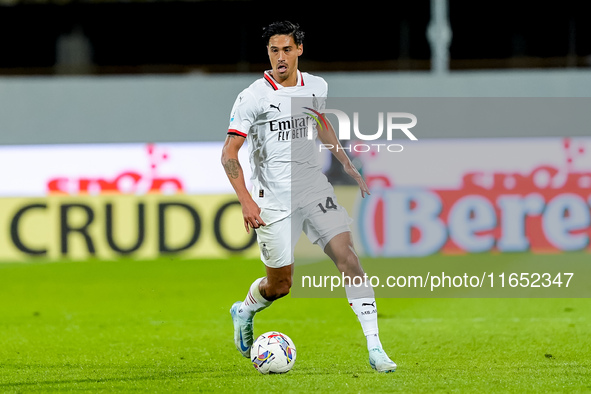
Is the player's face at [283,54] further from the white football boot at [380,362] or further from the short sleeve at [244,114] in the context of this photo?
the white football boot at [380,362]

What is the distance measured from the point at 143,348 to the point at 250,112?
211 cm

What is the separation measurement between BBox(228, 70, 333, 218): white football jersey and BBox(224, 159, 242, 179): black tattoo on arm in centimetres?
19

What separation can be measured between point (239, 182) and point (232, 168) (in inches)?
3.4

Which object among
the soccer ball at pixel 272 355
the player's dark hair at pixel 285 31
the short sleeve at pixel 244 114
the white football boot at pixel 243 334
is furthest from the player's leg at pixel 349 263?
the player's dark hair at pixel 285 31

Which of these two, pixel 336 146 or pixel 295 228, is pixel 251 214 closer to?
pixel 295 228

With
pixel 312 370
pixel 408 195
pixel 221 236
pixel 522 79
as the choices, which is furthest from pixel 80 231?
pixel 312 370

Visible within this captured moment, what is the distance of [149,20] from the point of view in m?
20.6

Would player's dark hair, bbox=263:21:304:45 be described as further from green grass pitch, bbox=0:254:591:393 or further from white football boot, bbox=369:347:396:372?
green grass pitch, bbox=0:254:591:393

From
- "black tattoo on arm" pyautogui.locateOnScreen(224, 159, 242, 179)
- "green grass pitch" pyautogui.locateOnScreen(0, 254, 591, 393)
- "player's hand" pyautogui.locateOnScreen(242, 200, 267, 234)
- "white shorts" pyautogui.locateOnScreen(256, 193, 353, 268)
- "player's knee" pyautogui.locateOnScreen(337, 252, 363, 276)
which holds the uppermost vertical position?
"black tattoo on arm" pyautogui.locateOnScreen(224, 159, 242, 179)

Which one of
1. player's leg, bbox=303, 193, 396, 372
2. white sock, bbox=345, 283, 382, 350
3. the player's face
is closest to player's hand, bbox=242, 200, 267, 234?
player's leg, bbox=303, 193, 396, 372

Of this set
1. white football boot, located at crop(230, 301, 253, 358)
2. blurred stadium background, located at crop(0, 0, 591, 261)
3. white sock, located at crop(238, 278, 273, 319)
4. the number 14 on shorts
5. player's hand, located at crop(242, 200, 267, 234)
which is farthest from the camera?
blurred stadium background, located at crop(0, 0, 591, 261)

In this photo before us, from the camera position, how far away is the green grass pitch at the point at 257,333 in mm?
5168

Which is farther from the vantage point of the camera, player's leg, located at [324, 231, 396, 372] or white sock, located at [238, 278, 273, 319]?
white sock, located at [238, 278, 273, 319]

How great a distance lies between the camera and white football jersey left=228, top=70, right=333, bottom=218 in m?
5.32
